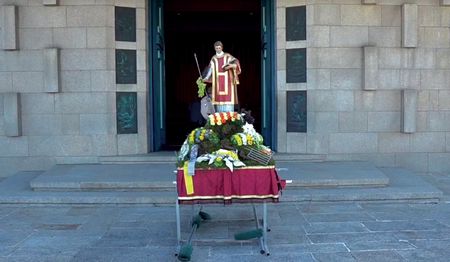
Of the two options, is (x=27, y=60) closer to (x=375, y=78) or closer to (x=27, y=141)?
(x=27, y=141)

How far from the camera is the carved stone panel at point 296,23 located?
10.4 m

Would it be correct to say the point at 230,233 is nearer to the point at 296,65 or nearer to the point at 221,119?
the point at 221,119

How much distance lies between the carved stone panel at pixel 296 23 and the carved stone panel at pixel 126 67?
3.38 meters

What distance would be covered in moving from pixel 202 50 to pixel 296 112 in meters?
10.0

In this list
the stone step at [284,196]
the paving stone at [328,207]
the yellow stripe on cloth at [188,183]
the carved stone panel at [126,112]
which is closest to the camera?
the yellow stripe on cloth at [188,183]

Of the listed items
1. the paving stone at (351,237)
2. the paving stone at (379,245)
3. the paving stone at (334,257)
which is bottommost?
the paving stone at (334,257)

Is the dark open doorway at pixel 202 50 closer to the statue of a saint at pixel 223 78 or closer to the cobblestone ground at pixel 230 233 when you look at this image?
the statue of a saint at pixel 223 78

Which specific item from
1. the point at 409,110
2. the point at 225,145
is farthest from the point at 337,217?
the point at 409,110

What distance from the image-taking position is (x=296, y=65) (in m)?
10.5

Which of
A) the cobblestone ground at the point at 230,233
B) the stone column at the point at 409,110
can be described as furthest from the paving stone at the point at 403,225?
the stone column at the point at 409,110

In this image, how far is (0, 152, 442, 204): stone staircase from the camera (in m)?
8.13

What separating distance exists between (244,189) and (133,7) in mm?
6213

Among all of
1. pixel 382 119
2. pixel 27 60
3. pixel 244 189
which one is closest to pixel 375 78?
pixel 382 119

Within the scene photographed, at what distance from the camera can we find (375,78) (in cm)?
1028
